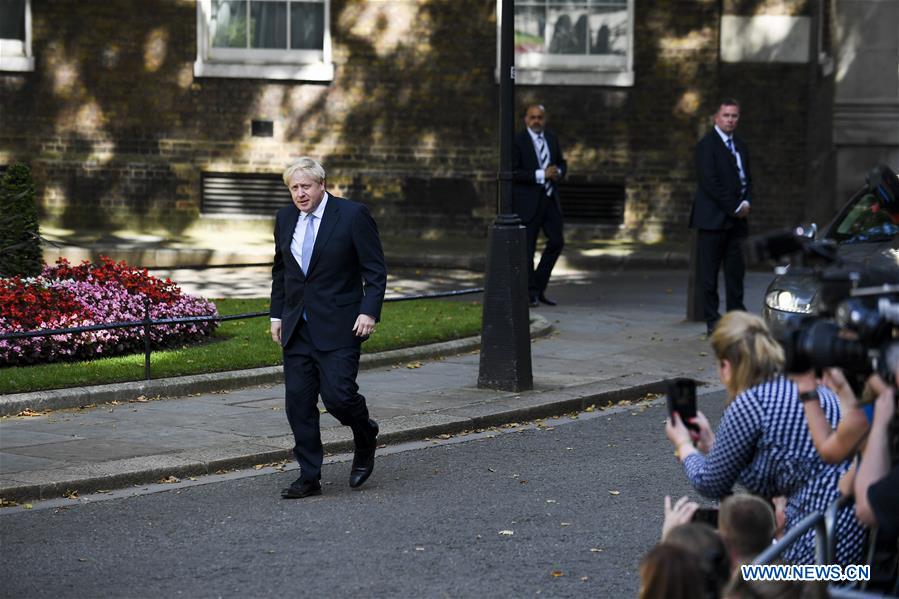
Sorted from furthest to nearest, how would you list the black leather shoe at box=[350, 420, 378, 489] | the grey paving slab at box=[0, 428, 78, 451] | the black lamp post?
the black lamp post
the grey paving slab at box=[0, 428, 78, 451]
the black leather shoe at box=[350, 420, 378, 489]

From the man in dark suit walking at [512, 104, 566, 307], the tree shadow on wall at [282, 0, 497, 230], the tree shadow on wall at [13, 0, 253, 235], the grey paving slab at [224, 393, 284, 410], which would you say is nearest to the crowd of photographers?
the grey paving slab at [224, 393, 284, 410]

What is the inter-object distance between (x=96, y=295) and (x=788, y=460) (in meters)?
8.31

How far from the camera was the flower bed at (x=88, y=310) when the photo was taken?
11539 mm

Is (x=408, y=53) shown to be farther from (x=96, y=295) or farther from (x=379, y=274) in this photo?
(x=379, y=274)

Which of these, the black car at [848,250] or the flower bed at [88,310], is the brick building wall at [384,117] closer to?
the flower bed at [88,310]

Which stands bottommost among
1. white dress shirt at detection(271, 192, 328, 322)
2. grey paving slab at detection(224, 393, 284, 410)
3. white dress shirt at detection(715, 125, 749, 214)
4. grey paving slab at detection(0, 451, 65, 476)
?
grey paving slab at detection(224, 393, 284, 410)

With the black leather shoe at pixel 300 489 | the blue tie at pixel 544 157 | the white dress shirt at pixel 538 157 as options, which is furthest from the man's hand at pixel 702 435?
the blue tie at pixel 544 157

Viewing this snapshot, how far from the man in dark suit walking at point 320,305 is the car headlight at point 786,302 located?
13.3 feet

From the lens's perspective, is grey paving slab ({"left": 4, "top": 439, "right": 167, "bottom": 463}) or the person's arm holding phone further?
grey paving slab ({"left": 4, "top": 439, "right": 167, "bottom": 463})

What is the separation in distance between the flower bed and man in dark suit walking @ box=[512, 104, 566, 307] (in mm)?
4063

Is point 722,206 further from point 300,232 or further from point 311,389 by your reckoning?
point 311,389

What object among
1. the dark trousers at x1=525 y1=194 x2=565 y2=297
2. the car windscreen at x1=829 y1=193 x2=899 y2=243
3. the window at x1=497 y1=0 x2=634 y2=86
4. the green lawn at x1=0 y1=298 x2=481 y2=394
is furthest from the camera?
the window at x1=497 y1=0 x2=634 y2=86

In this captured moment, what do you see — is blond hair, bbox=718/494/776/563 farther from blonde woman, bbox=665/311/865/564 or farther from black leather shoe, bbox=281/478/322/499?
black leather shoe, bbox=281/478/322/499

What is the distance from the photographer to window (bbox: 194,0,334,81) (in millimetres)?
22156
